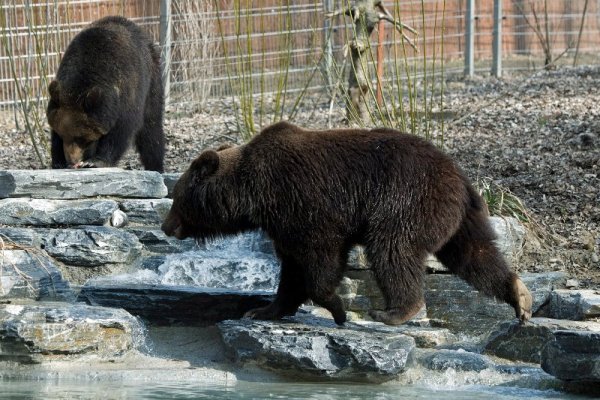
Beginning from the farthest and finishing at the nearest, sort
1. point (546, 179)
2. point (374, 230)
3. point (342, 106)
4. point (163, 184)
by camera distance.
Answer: point (342, 106) < point (546, 179) < point (163, 184) < point (374, 230)

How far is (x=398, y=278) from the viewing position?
256 inches

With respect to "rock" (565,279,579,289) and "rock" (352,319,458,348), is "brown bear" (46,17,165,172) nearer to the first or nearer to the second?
"rock" (352,319,458,348)

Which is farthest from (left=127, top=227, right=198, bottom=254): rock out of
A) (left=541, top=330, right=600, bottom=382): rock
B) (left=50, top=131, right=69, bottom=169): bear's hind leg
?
(left=541, top=330, right=600, bottom=382): rock

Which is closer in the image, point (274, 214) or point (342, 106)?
point (274, 214)

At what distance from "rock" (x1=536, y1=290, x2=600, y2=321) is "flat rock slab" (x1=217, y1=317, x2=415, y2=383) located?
1.49 m

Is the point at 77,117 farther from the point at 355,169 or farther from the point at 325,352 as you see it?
the point at 325,352

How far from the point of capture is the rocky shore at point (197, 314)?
20.8 ft

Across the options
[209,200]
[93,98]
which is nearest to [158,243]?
[93,98]

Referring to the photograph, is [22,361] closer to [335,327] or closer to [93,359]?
[93,359]

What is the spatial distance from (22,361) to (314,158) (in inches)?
86.2

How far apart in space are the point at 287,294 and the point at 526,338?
5.17 feet

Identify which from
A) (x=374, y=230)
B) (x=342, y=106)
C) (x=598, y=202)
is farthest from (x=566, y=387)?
(x=342, y=106)

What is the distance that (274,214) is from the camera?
660 cm

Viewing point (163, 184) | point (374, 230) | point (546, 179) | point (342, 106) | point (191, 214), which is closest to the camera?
point (374, 230)
